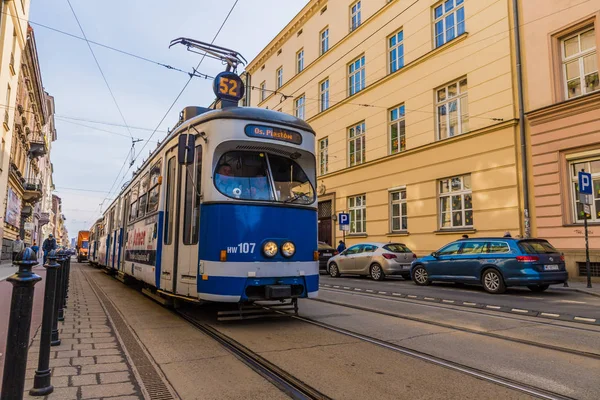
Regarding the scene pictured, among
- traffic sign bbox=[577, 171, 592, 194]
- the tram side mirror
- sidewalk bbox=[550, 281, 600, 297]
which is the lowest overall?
sidewalk bbox=[550, 281, 600, 297]

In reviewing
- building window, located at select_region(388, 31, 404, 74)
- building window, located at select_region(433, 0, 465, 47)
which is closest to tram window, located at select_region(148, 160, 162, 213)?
building window, located at select_region(433, 0, 465, 47)

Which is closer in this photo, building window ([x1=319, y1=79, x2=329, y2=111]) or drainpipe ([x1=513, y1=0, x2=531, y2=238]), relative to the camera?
drainpipe ([x1=513, y1=0, x2=531, y2=238])

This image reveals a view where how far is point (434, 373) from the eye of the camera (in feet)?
13.8

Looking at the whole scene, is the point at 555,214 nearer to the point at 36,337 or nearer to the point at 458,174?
the point at 458,174

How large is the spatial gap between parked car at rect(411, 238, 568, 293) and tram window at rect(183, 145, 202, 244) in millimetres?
8401

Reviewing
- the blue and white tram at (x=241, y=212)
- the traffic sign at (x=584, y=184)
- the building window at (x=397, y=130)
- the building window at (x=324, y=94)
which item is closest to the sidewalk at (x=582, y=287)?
the traffic sign at (x=584, y=184)

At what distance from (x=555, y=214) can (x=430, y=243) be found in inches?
211

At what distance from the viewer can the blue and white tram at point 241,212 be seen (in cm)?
613

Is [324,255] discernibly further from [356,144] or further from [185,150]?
[185,150]

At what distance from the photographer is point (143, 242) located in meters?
9.13

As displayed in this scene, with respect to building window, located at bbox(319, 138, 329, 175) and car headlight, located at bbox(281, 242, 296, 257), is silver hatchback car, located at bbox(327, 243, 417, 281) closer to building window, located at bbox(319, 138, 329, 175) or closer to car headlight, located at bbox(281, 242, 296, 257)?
car headlight, located at bbox(281, 242, 296, 257)

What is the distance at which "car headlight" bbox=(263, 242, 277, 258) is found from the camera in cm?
628

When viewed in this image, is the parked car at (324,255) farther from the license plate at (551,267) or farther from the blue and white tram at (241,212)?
the blue and white tram at (241,212)

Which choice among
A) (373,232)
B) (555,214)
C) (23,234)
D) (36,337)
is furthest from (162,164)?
(23,234)
